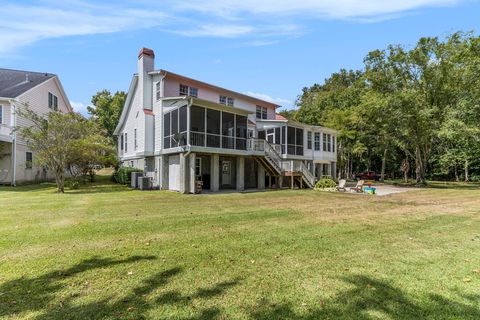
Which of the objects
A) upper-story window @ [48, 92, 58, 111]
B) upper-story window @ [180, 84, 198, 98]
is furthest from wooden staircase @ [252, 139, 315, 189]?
upper-story window @ [48, 92, 58, 111]

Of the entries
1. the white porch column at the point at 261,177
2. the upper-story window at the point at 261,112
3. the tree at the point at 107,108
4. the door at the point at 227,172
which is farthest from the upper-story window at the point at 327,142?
→ the tree at the point at 107,108

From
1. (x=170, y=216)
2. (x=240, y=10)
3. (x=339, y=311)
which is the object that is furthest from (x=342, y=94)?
(x=339, y=311)

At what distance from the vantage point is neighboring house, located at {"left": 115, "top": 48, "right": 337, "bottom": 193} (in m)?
16.4

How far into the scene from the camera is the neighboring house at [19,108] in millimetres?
18953

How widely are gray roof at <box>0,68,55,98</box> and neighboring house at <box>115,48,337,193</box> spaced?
24.0 feet

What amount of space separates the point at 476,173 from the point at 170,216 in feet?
142

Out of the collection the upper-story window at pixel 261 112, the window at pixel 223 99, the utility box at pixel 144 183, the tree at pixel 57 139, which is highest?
the window at pixel 223 99

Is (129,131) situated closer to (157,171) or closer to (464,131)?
(157,171)

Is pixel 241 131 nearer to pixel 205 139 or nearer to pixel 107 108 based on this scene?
pixel 205 139

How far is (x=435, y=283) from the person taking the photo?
392 centimetres

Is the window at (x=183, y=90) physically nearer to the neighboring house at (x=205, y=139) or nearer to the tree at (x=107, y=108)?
A: the neighboring house at (x=205, y=139)

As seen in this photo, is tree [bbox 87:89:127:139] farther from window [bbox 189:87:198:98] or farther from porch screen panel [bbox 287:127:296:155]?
porch screen panel [bbox 287:127:296:155]

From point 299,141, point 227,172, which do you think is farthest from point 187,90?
point 299,141

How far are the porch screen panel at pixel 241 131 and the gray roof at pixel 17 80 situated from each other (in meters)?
15.9
